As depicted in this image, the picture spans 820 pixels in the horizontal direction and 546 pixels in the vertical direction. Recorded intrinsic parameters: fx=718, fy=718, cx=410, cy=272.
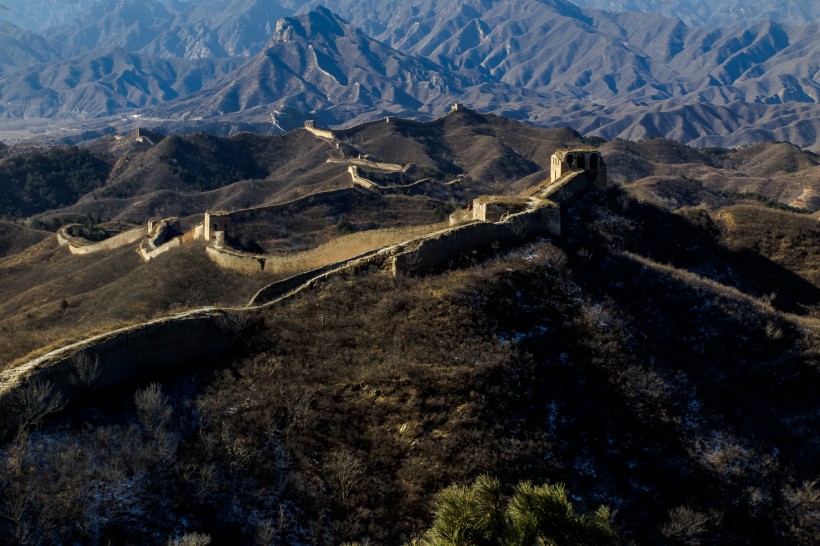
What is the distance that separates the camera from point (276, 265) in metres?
34.8

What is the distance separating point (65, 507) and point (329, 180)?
231 ft

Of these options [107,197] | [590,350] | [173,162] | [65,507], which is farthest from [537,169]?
[65,507]

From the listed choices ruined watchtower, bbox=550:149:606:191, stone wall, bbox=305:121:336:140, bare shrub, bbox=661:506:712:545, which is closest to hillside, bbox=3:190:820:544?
Answer: bare shrub, bbox=661:506:712:545

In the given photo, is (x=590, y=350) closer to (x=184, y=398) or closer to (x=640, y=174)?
(x=184, y=398)

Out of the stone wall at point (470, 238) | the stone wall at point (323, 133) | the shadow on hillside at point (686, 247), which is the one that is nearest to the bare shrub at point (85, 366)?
the stone wall at point (470, 238)

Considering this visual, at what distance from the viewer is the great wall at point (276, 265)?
18.7 meters

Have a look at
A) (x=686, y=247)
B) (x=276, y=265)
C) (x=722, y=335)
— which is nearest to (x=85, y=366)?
(x=276, y=265)

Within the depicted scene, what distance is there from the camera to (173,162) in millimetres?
106625

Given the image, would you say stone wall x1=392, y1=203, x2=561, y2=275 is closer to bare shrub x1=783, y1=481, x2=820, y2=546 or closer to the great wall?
the great wall

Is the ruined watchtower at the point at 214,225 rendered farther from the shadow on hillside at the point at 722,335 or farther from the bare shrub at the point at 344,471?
the bare shrub at the point at 344,471

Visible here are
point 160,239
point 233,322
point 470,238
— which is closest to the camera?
point 233,322

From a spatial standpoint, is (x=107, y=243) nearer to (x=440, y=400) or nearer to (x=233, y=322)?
(x=233, y=322)

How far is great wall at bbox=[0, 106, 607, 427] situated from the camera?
18.7 meters

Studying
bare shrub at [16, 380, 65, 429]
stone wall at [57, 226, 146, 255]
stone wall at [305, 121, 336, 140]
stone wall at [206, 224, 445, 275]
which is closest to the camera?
bare shrub at [16, 380, 65, 429]
